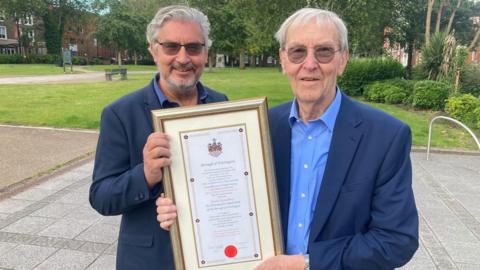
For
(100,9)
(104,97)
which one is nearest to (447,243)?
(104,97)

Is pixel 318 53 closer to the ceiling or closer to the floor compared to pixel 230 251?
closer to the ceiling

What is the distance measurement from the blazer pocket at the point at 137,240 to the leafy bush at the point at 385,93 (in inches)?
607

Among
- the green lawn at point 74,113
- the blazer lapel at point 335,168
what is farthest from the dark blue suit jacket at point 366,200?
the green lawn at point 74,113

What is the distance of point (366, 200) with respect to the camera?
1.58 m

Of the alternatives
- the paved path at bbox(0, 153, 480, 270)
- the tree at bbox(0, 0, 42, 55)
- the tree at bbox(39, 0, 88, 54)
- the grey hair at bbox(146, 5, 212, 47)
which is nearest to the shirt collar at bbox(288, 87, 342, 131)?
the grey hair at bbox(146, 5, 212, 47)

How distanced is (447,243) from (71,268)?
12.8 ft

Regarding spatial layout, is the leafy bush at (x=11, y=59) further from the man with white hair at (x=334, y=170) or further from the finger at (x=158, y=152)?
the man with white hair at (x=334, y=170)

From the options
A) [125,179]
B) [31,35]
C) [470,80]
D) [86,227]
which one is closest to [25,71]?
[31,35]

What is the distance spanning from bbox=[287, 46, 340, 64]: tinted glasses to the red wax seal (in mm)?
786

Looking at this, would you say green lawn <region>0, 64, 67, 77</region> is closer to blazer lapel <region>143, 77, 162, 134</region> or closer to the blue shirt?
blazer lapel <region>143, 77, 162, 134</region>

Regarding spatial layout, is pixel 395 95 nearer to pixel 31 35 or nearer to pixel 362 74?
pixel 362 74

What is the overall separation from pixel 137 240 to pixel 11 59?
57317 millimetres

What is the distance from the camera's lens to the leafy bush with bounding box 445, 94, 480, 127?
38.4 ft

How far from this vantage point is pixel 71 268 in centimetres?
389
